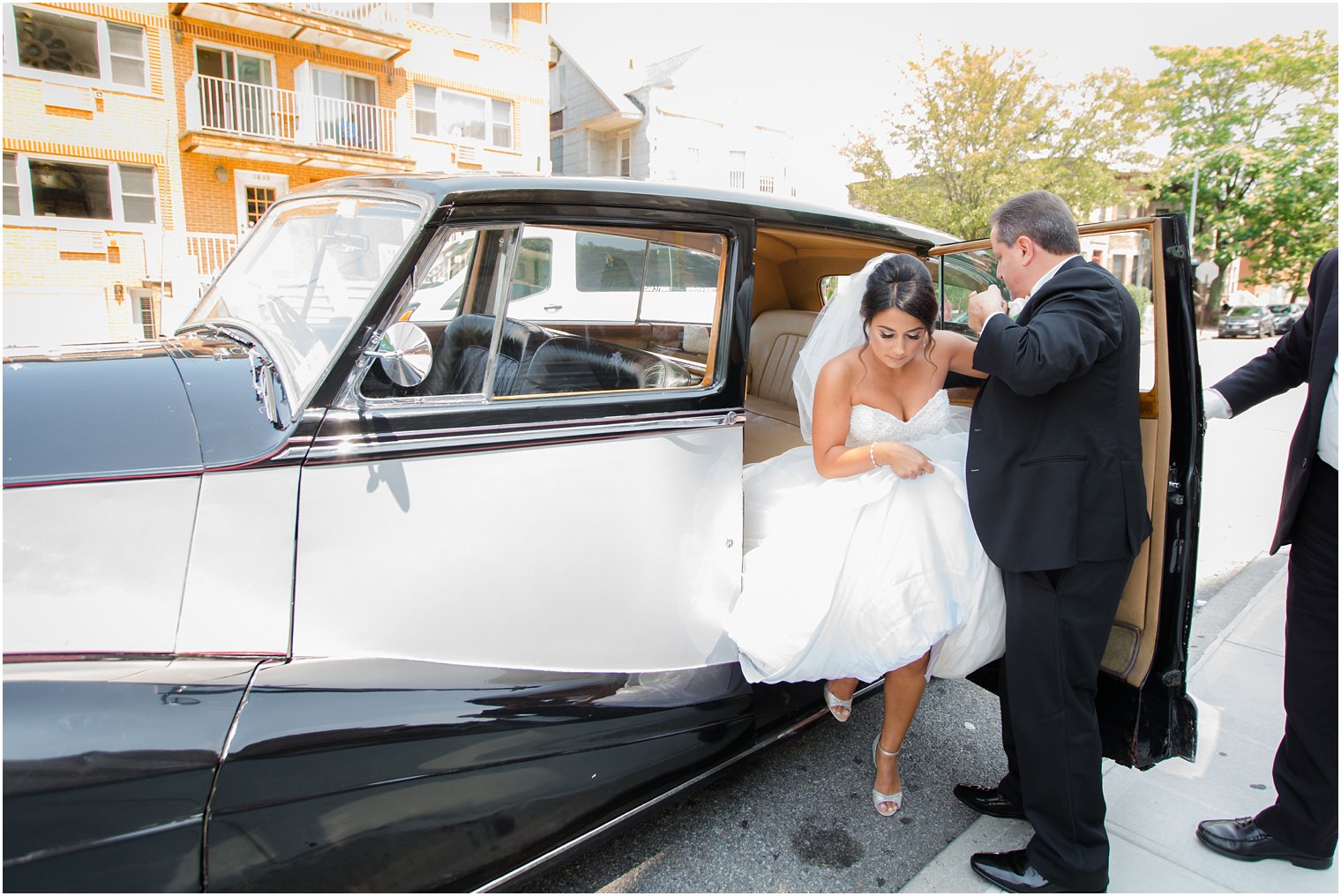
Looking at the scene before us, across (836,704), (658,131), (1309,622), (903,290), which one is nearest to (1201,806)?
(1309,622)

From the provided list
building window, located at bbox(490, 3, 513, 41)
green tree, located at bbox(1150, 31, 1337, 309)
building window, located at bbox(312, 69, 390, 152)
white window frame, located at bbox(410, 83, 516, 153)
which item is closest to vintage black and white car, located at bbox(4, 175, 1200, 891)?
building window, located at bbox(312, 69, 390, 152)

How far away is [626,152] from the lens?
24.9 meters

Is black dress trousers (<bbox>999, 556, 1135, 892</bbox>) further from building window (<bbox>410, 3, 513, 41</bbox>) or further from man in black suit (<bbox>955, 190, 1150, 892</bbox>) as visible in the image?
building window (<bbox>410, 3, 513, 41</bbox>)

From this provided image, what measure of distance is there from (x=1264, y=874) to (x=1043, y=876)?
72cm

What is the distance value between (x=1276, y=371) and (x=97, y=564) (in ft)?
10.6

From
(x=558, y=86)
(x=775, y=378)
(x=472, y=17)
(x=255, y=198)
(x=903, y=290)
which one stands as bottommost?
(x=775, y=378)

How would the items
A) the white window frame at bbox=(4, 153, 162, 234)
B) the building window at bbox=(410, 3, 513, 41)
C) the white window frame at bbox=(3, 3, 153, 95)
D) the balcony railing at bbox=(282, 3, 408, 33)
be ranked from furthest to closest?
the building window at bbox=(410, 3, 513, 41)
the balcony railing at bbox=(282, 3, 408, 33)
the white window frame at bbox=(4, 153, 162, 234)
the white window frame at bbox=(3, 3, 153, 95)

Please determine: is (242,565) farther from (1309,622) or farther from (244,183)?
(244,183)

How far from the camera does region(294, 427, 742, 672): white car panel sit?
1.85 metres

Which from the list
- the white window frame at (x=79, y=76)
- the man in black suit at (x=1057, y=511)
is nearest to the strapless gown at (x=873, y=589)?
the man in black suit at (x=1057, y=511)

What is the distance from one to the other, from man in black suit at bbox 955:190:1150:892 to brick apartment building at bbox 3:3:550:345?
12387 millimetres

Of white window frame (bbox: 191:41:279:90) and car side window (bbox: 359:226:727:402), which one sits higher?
white window frame (bbox: 191:41:279:90)

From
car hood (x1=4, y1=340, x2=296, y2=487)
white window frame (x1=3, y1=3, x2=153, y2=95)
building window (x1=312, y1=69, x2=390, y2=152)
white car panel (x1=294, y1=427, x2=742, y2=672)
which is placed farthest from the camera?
building window (x1=312, y1=69, x2=390, y2=152)

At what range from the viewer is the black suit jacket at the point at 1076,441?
2109 millimetres
